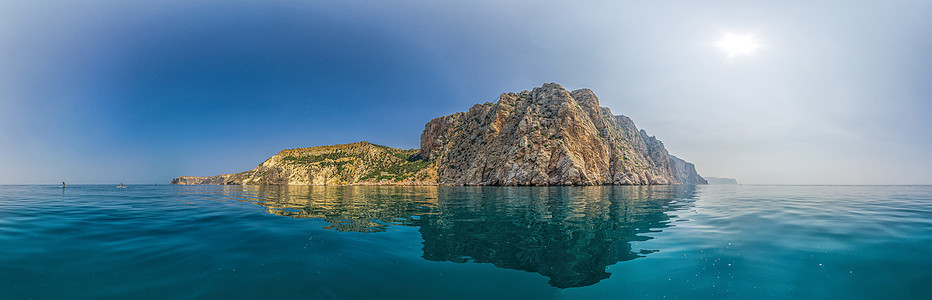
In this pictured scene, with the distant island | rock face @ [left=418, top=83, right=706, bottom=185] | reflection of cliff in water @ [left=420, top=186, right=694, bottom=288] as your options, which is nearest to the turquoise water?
reflection of cliff in water @ [left=420, top=186, right=694, bottom=288]

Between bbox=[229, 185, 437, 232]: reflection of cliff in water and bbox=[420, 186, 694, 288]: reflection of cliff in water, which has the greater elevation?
bbox=[420, 186, 694, 288]: reflection of cliff in water

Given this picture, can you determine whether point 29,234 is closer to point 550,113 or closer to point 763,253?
point 763,253

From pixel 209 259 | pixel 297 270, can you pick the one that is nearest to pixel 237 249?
pixel 209 259

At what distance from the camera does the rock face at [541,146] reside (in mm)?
118312

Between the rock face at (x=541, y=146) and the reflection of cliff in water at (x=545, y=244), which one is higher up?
the rock face at (x=541, y=146)

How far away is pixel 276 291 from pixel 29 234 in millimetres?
11127

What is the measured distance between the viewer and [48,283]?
618 centimetres

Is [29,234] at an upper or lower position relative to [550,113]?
lower

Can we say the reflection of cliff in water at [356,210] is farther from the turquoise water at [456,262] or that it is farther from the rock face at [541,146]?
the rock face at [541,146]

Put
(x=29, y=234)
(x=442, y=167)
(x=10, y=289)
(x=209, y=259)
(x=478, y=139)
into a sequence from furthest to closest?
1. (x=442, y=167)
2. (x=478, y=139)
3. (x=29, y=234)
4. (x=209, y=259)
5. (x=10, y=289)

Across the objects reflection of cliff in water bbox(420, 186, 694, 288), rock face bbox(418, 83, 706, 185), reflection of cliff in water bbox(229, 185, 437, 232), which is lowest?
reflection of cliff in water bbox(229, 185, 437, 232)

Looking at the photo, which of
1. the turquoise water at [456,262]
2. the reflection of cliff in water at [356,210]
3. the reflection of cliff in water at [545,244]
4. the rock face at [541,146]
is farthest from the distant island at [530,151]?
the turquoise water at [456,262]

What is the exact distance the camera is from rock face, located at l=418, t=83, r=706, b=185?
118312mm

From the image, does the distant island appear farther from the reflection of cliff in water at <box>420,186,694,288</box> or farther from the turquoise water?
the turquoise water
